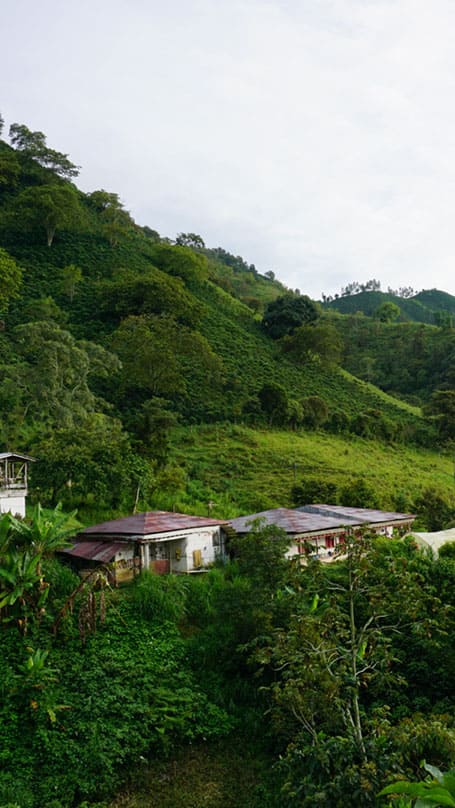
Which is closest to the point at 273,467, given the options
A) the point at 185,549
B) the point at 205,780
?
the point at 185,549

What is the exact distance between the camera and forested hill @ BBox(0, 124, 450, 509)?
86.7ft

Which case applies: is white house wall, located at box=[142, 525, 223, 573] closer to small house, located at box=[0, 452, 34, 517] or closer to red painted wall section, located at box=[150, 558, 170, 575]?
red painted wall section, located at box=[150, 558, 170, 575]

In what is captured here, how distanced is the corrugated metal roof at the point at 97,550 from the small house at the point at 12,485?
191 centimetres

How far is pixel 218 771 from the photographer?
37.8ft

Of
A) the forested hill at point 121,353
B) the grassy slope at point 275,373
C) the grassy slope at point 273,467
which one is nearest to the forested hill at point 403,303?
the forested hill at point 121,353

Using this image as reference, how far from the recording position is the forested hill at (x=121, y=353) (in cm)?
2642

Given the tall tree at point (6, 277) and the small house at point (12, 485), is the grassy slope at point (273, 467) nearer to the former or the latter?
the small house at point (12, 485)

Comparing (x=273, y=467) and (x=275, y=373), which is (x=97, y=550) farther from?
(x=275, y=373)

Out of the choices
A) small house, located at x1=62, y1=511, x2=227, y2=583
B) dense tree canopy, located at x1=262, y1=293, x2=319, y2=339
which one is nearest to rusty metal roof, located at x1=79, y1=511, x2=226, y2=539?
small house, located at x1=62, y1=511, x2=227, y2=583

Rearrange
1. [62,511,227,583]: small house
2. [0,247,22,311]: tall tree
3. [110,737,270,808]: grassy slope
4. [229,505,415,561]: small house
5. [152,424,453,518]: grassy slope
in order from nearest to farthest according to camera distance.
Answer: [110,737,270,808]: grassy slope → [62,511,227,583]: small house → [229,505,415,561]: small house → [152,424,453,518]: grassy slope → [0,247,22,311]: tall tree

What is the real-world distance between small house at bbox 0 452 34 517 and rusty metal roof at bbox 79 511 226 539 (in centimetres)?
219

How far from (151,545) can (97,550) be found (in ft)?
5.52

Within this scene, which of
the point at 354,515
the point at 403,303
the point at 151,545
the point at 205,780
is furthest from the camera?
the point at 403,303

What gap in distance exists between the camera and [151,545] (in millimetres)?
19188
